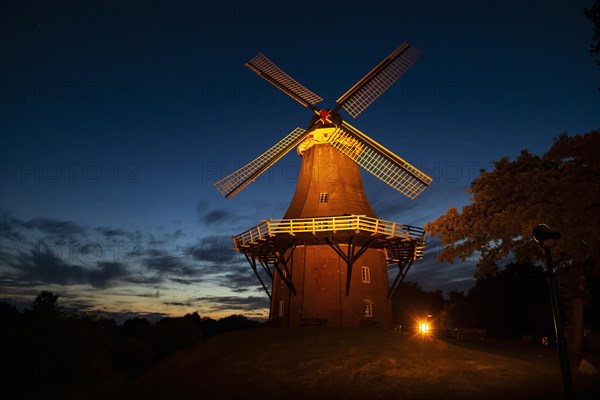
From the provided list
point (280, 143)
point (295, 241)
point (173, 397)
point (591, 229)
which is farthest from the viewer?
point (280, 143)

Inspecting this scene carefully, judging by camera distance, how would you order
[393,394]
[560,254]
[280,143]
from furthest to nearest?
1. [280,143]
2. [560,254]
3. [393,394]

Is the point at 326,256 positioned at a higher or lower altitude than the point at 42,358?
higher

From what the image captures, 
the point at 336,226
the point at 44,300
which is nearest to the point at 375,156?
the point at 336,226

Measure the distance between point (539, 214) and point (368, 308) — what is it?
460 inches

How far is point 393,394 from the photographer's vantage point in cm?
1296

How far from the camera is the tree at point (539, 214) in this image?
575 inches

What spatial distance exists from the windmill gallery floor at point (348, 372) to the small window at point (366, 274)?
12.3ft

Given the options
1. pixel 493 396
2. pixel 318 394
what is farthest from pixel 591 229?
pixel 318 394

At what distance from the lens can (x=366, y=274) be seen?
2464 centimetres

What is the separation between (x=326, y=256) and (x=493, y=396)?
523 inches

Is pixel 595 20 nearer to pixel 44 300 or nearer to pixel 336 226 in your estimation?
pixel 336 226

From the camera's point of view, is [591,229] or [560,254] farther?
[560,254]

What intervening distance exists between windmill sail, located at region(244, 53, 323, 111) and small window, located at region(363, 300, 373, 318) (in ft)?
42.8

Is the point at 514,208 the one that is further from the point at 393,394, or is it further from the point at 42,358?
the point at 42,358
